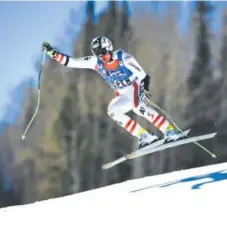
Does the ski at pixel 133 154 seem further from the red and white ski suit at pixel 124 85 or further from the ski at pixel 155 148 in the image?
the red and white ski suit at pixel 124 85

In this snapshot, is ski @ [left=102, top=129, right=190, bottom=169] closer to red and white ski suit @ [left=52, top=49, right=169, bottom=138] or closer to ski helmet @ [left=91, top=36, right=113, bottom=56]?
red and white ski suit @ [left=52, top=49, right=169, bottom=138]

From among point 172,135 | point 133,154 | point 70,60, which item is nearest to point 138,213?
point 133,154

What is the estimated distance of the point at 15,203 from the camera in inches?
138

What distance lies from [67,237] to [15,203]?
1054mm

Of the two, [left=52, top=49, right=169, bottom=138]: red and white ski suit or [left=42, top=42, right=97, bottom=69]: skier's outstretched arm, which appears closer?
[left=42, top=42, right=97, bottom=69]: skier's outstretched arm

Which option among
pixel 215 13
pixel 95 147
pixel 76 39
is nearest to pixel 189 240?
pixel 95 147

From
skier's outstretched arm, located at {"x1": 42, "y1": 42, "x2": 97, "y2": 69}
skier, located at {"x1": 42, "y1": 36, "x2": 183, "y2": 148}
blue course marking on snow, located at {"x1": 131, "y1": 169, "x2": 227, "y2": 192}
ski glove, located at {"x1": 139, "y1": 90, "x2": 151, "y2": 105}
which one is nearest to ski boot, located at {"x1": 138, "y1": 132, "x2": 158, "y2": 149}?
skier, located at {"x1": 42, "y1": 36, "x2": 183, "y2": 148}

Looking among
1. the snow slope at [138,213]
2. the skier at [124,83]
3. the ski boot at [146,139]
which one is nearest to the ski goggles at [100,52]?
the skier at [124,83]

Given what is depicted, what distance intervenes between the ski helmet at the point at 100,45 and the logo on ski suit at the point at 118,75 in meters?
0.06

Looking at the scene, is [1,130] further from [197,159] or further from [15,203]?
[197,159]

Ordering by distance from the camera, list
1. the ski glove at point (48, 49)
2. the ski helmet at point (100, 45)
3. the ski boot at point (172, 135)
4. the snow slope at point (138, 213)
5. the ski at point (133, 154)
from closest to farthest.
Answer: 1. the snow slope at point (138, 213)
2. the ski glove at point (48, 49)
3. the ski helmet at point (100, 45)
4. the ski at point (133, 154)
5. the ski boot at point (172, 135)

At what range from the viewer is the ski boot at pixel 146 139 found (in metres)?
3.75

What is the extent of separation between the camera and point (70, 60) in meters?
3.52

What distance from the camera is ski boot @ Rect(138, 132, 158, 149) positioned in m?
3.75
